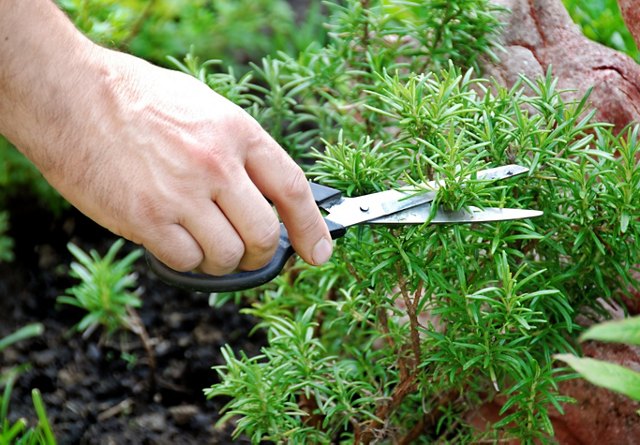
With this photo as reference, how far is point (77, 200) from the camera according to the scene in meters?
→ 1.62

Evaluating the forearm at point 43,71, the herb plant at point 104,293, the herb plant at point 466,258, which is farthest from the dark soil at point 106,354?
the forearm at point 43,71

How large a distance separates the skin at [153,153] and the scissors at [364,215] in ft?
0.10

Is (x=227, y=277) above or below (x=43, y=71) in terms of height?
below

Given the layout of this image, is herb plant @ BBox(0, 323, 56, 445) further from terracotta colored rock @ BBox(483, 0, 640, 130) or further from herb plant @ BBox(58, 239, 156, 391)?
terracotta colored rock @ BBox(483, 0, 640, 130)

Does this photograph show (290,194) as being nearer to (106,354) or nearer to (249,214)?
(249,214)

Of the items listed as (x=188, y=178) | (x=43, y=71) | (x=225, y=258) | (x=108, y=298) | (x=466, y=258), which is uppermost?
(x=43, y=71)

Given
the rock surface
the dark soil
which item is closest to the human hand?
the rock surface

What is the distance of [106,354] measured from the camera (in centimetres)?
269

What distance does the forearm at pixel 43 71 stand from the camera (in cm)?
156

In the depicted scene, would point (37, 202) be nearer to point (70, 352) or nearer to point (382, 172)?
point (70, 352)

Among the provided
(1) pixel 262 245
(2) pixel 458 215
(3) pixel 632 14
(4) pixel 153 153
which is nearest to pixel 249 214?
(1) pixel 262 245

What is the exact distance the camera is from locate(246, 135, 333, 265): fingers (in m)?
1.53

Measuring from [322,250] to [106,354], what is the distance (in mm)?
1343

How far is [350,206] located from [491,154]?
28cm
